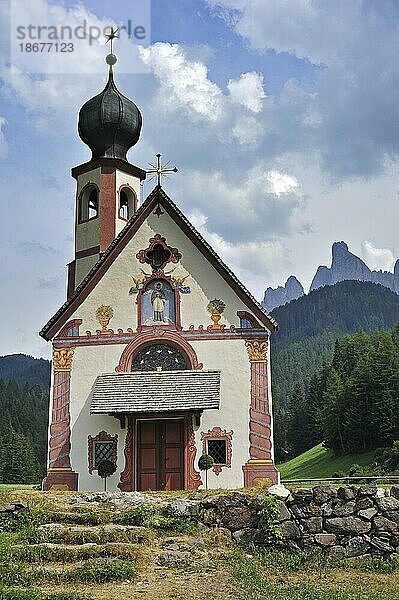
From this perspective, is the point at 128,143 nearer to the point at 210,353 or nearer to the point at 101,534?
→ the point at 210,353

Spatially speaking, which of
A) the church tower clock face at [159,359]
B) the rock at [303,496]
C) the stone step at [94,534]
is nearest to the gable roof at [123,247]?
the church tower clock face at [159,359]

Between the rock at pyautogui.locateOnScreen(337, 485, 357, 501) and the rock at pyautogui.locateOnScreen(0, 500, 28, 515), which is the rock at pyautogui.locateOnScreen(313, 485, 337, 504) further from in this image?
the rock at pyautogui.locateOnScreen(0, 500, 28, 515)

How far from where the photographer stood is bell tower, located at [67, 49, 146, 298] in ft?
113

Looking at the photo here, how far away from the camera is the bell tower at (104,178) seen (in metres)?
34.4

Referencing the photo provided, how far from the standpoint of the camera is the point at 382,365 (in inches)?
2864

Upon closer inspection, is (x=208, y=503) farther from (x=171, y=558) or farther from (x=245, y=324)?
(x=245, y=324)

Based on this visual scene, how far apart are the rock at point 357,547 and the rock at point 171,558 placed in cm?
303

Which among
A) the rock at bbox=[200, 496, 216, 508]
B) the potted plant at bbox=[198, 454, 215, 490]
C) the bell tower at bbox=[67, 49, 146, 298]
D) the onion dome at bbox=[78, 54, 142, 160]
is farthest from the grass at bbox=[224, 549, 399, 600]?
the onion dome at bbox=[78, 54, 142, 160]

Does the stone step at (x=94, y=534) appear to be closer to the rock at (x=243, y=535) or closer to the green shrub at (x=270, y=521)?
the rock at (x=243, y=535)

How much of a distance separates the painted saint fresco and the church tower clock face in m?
0.94

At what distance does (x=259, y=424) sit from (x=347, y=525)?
450 inches

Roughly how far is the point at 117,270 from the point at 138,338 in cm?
278

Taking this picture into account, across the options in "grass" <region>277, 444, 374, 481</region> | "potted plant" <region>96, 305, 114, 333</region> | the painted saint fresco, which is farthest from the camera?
"grass" <region>277, 444, 374, 481</region>

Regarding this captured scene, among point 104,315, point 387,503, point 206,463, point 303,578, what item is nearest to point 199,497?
point 387,503
